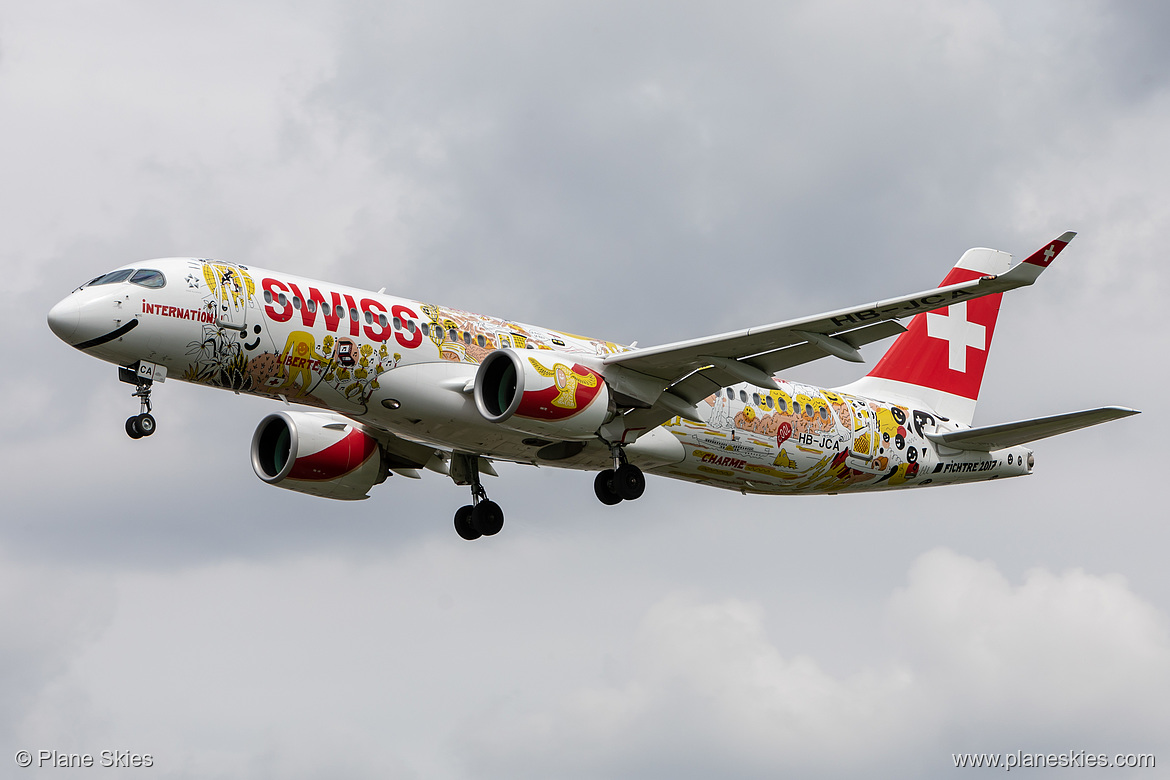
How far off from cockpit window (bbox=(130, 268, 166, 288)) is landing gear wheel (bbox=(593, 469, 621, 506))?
35.1 feet

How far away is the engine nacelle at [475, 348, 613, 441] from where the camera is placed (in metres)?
31.6

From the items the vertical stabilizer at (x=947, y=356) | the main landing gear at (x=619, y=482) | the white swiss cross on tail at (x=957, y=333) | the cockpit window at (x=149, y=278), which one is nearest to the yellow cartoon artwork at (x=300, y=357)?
the cockpit window at (x=149, y=278)

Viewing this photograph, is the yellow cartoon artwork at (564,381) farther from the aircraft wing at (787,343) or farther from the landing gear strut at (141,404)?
the landing gear strut at (141,404)

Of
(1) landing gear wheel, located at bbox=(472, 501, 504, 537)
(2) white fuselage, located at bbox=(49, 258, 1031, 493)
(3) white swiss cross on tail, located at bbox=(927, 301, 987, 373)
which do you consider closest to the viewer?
(2) white fuselage, located at bbox=(49, 258, 1031, 493)

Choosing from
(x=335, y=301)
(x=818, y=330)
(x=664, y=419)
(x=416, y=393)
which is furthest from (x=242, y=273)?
(x=818, y=330)

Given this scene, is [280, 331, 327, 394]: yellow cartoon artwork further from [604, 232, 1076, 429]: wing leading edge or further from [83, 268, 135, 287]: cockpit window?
[604, 232, 1076, 429]: wing leading edge

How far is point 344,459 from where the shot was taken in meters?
37.6

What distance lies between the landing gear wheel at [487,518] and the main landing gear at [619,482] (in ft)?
15.3

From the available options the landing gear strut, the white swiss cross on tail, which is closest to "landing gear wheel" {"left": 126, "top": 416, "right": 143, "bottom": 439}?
the landing gear strut

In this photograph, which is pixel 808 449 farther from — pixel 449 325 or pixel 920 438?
pixel 449 325

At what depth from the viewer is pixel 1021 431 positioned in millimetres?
37062

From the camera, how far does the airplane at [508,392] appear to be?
30281 millimetres

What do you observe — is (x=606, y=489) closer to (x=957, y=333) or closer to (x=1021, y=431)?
(x=1021, y=431)

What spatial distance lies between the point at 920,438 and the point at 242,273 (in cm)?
1861
